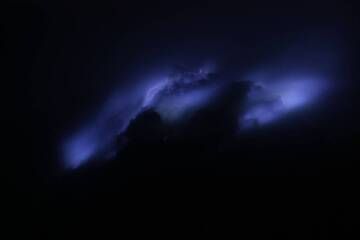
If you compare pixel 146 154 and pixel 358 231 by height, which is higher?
pixel 146 154

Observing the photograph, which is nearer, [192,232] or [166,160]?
[192,232]

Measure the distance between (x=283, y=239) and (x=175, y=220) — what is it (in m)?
2.96

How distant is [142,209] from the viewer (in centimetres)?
1316

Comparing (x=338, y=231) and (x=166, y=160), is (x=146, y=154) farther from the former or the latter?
(x=338, y=231)

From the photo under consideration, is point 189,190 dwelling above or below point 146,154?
below

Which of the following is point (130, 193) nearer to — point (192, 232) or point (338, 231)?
point (192, 232)

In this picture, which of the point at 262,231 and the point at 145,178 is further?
the point at 145,178

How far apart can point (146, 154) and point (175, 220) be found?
7.26 feet

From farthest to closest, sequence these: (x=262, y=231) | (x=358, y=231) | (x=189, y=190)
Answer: (x=189, y=190), (x=262, y=231), (x=358, y=231)

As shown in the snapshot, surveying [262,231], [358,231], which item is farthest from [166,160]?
[358,231]

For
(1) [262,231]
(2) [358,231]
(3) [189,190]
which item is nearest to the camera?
(2) [358,231]

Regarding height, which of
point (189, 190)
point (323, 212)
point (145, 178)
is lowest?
point (323, 212)

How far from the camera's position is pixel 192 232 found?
Result: 12312 millimetres

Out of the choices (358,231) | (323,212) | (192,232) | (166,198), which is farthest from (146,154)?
(358,231)
